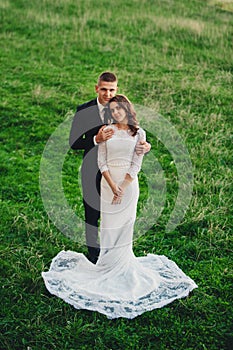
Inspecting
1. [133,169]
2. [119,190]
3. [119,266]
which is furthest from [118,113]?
[119,266]

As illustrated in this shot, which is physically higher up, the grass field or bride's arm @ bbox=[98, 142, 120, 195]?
bride's arm @ bbox=[98, 142, 120, 195]

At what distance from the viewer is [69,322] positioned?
5242 millimetres

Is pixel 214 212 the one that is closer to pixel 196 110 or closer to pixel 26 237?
pixel 26 237

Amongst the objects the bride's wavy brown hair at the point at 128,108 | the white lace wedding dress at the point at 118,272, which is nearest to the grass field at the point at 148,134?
the white lace wedding dress at the point at 118,272

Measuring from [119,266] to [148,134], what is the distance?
5.14 meters

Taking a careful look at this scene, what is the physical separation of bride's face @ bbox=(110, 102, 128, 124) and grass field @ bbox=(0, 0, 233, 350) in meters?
2.24

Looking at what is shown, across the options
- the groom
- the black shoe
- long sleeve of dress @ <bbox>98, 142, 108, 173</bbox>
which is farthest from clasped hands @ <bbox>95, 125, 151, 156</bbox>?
the black shoe

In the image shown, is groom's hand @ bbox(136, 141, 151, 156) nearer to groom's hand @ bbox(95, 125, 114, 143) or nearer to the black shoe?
groom's hand @ bbox(95, 125, 114, 143)

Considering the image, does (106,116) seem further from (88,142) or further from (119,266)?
(119,266)

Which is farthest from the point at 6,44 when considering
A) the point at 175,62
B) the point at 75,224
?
the point at 75,224

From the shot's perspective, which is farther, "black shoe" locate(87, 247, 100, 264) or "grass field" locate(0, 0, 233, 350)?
"black shoe" locate(87, 247, 100, 264)

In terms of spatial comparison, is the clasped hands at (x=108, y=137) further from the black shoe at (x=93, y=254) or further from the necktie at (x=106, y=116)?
the black shoe at (x=93, y=254)

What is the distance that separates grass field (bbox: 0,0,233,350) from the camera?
5.27 metres

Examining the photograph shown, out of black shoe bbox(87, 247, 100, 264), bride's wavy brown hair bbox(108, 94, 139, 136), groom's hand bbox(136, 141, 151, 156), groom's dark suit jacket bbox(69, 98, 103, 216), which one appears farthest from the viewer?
black shoe bbox(87, 247, 100, 264)
